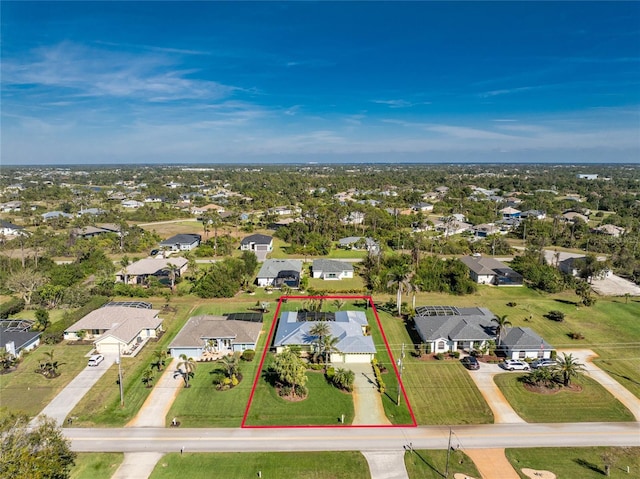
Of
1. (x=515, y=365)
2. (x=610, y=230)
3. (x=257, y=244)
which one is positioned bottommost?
(x=515, y=365)

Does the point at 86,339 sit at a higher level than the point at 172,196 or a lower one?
lower

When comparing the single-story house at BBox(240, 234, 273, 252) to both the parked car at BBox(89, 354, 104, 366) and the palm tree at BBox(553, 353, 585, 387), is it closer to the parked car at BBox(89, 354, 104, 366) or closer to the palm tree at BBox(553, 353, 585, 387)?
the parked car at BBox(89, 354, 104, 366)

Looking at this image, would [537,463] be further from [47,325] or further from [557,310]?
[47,325]

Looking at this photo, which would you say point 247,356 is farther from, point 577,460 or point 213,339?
point 577,460

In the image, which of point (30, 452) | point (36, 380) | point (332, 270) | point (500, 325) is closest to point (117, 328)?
point (36, 380)

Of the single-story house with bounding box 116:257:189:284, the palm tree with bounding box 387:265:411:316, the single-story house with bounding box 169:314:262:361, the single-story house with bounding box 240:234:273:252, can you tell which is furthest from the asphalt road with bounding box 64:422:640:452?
the single-story house with bounding box 240:234:273:252

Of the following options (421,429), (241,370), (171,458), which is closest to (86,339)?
(241,370)
